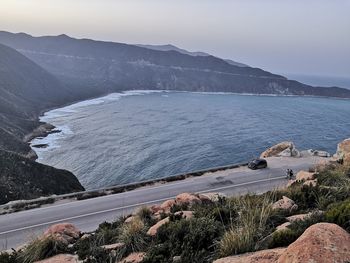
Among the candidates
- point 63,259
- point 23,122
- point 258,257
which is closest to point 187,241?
point 258,257

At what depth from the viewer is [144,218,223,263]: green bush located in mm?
6555

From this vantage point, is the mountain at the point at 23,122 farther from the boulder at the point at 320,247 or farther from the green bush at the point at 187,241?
the boulder at the point at 320,247

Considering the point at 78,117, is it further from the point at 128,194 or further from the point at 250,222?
the point at 250,222

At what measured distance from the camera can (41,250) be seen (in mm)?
8680

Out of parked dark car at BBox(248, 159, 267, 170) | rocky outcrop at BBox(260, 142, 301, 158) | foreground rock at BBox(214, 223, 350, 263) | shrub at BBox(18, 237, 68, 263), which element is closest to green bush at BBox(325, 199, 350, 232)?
foreground rock at BBox(214, 223, 350, 263)

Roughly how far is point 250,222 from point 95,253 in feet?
10.1

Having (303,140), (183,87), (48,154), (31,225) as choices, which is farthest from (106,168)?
(183,87)

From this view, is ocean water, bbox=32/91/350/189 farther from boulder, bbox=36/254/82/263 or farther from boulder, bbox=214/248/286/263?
boulder, bbox=214/248/286/263

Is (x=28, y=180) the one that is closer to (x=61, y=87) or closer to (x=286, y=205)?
(x=286, y=205)

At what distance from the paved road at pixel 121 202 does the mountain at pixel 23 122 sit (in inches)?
369

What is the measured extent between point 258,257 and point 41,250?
523 cm

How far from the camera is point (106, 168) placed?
50.3 metres

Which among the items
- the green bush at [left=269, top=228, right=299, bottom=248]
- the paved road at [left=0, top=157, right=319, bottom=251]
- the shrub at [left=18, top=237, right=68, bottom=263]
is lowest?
the paved road at [left=0, top=157, right=319, bottom=251]

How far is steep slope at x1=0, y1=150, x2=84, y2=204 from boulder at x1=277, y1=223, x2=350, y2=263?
28.3 m
